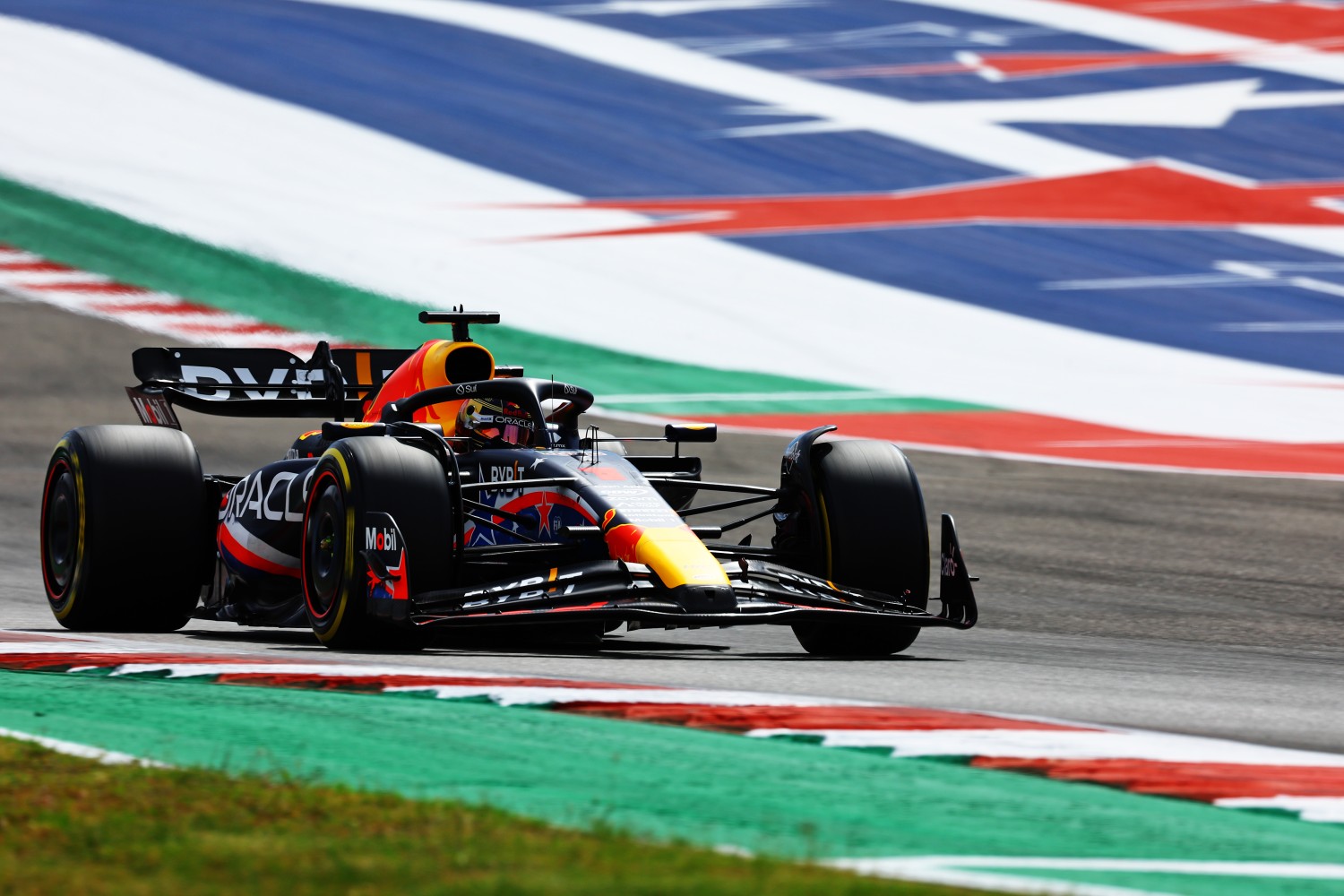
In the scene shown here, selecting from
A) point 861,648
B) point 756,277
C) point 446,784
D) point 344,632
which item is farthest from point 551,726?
point 756,277

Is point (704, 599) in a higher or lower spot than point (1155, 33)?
lower

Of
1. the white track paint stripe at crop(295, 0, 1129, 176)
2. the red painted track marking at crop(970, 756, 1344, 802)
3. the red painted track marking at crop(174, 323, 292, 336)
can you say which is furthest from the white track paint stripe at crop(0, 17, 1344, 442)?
the red painted track marking at crop(970, 756, 1344, 802)

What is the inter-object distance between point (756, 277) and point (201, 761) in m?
21.1

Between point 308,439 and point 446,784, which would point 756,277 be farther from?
point 446,784

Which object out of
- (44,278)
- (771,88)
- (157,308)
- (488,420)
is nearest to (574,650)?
(488,420)

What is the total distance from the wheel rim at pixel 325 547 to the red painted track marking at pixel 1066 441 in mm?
10785

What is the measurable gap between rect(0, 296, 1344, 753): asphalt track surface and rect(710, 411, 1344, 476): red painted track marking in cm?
86

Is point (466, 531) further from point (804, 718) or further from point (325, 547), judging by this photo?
point (804, 718)

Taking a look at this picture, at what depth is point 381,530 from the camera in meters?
9.14

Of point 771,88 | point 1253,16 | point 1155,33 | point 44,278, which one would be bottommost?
point 44,278

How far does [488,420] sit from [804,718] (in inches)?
157

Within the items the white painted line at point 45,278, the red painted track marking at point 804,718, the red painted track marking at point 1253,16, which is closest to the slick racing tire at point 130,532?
the red painted track marking at point 804,718

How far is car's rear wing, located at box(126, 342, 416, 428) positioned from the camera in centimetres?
1209

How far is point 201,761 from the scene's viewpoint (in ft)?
19.7
